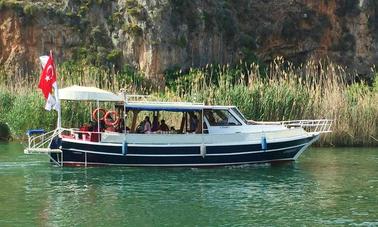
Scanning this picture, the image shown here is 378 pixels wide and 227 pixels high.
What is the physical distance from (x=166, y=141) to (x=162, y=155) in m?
0.52

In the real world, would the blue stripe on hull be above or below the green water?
above

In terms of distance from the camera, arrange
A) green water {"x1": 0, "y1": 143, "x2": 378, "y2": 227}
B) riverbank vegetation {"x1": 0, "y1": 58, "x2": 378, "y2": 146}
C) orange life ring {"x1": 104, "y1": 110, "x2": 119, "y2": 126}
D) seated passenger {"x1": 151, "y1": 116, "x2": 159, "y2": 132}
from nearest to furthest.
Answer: green water {"x1": 0, "y1": 143, "x2": 378, "y2": 227}
orange life ring {"x1": 104, "y1": 110, "x2": 119, "y2": 126}
seated passenger {"x1": 151, "y1": 116, "x2": 159, "y2": 132}
riverbank vegetation {"x1": 0, "y1": 58, "x2": 378, "y2": 146}

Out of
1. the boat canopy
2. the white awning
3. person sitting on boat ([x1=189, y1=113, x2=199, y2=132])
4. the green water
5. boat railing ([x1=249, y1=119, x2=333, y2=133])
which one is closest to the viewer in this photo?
the green water

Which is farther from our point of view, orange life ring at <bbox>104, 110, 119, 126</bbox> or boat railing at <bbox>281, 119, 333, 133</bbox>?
boat railing at <bbox>281, 119, 333, 133</bbox>

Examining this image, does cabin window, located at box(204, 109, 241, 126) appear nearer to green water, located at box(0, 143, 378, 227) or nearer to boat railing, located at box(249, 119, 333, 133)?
boat railing, located at box(249, 119, 333, 133)

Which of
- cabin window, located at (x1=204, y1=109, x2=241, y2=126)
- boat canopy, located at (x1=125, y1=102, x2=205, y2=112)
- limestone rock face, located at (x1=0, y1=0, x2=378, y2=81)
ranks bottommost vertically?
cabin window, located at (x1=204, y1=109, x2=241, y2=126)

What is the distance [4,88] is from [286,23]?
897 inches

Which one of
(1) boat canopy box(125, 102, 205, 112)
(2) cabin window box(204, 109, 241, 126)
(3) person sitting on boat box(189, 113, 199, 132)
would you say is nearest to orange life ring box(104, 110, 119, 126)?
(1) boat canopy box(125, 102, 205, 112)

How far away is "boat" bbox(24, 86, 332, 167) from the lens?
25.5 metres

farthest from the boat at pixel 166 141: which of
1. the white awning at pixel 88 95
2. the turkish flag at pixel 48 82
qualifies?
the turkish flag at pixel 48 82

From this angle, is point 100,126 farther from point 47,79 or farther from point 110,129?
point 47,79

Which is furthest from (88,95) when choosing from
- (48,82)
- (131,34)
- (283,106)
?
(131,34)

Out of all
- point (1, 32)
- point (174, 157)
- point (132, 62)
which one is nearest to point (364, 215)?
point (174, 157)

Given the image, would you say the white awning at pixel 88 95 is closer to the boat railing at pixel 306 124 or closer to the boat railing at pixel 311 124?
the boat railing at pixel 306 124
